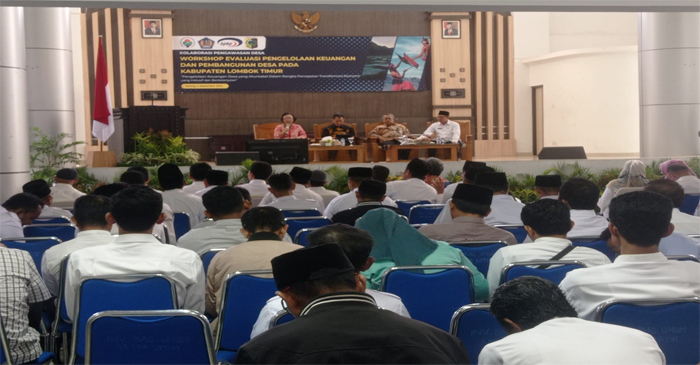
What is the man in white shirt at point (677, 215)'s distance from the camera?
17.2 ft

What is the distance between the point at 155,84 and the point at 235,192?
1301cm

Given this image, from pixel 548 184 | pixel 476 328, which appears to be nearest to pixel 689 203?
pixel 548 184

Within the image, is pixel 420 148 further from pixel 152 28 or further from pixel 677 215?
pixel 677 215

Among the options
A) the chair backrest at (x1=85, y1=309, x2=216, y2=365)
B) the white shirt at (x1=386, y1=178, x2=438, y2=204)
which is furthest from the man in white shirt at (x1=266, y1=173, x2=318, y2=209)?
the chair backrest at (x1=85, y1=309, x2=216, y2=365)

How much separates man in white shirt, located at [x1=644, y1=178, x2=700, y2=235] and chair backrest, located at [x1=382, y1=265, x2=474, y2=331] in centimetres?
220

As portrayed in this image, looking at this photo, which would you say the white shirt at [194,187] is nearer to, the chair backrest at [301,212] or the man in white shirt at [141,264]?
the chair backrest at [301,212]

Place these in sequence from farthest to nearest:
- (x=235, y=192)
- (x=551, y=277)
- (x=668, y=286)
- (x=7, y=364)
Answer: (x=235, y=192), (x=551, y=277), (x=7, y=364), (x=668, y=286)

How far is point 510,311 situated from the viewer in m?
2.26

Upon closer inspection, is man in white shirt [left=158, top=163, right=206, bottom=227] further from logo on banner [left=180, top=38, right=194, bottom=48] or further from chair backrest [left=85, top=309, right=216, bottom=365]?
logo on banner [left=180, top=38, right=194, bottom=48]

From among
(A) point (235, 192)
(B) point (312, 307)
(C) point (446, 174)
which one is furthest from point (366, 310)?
(C) point (446, 174)

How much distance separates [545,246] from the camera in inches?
151

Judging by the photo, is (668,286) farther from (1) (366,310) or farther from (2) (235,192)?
(2) (235,192)

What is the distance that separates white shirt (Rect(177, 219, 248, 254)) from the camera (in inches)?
182

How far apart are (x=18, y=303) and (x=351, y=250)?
172 centimetres
